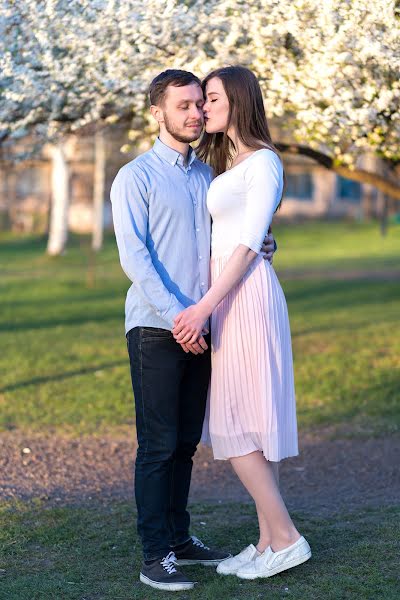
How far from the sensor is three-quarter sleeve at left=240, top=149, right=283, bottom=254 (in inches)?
166

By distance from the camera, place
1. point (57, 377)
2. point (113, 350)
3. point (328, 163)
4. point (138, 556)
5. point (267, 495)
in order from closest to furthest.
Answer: point (267, 495)
point (138, 556)
point (328, 163)
point (57, 377)
point (113, 350)

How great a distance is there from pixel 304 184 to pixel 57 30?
42823mm

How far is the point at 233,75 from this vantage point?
169 inches

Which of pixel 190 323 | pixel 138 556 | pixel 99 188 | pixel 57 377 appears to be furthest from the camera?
pixel 99 188

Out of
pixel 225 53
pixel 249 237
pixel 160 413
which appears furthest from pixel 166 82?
pixel 225 53

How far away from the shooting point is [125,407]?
30.8 ft

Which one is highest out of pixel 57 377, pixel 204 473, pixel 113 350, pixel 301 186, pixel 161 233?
pixel 161 233

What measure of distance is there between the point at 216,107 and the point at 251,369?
111 cm

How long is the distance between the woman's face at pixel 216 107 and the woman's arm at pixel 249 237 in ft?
0.77

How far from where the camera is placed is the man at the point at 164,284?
13.9 feet

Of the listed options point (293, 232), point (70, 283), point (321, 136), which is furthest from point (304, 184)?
point (321, 136)

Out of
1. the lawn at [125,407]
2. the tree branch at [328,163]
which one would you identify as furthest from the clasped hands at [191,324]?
the tree branch at [328,163]

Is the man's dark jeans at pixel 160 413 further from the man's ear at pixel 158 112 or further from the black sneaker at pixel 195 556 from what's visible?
the man's ear at pixel 158 112

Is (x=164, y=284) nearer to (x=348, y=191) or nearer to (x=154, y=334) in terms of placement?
(x=154, y=334)
